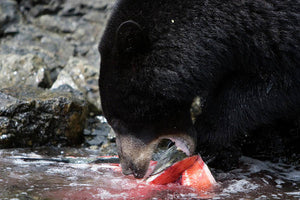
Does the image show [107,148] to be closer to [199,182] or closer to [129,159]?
[129,159]

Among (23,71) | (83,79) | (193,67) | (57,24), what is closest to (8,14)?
(57,24)

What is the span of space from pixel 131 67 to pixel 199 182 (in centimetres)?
119

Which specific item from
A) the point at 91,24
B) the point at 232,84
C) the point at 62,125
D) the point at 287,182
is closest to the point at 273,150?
the point at 287,182

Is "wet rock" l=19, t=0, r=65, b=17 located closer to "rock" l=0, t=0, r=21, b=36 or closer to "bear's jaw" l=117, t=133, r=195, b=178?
"rock" l=0, t=0, r=21, b=36

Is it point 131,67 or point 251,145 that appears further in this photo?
point 251,145

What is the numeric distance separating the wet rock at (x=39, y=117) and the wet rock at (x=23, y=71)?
127 centimetres

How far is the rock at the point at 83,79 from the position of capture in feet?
23.8

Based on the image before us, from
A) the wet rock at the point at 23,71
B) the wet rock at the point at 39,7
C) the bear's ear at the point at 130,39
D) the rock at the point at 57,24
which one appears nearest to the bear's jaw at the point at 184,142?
the bear's ear at the point at 130,39

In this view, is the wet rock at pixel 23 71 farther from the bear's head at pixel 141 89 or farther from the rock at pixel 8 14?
the bear's head at pixel 141 89

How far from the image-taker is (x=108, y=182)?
4.02 m

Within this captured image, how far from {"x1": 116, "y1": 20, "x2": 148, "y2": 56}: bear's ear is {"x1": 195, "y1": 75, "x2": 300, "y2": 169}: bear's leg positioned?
3.47ft

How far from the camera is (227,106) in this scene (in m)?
4.46

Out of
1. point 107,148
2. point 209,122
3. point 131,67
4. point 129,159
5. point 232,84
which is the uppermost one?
point 131,67

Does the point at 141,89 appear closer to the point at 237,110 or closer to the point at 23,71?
the point at 237,110
